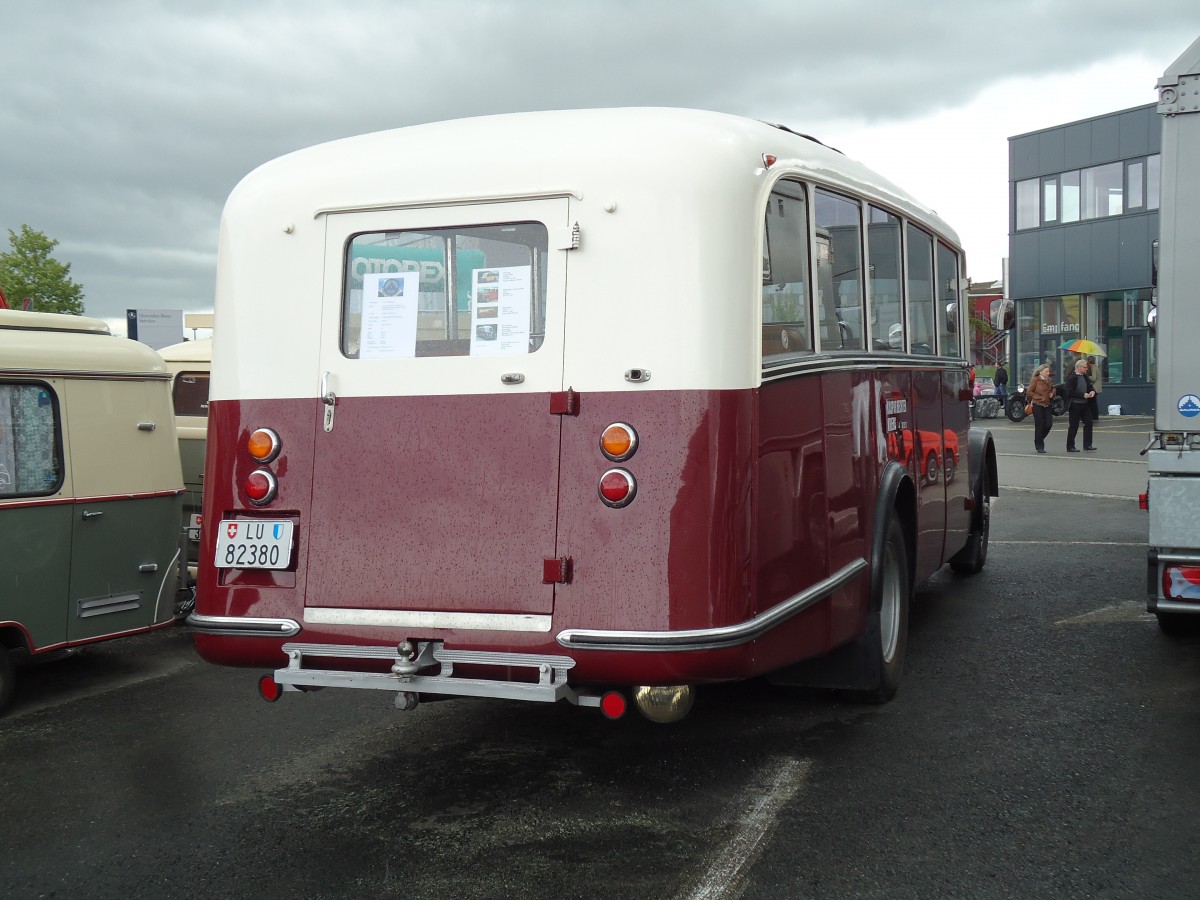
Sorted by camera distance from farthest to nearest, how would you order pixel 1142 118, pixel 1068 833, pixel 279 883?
1. pixel 1142 118
2. pixel 1068 833
3. pixel 279 883

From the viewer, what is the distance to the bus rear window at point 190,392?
1001cm

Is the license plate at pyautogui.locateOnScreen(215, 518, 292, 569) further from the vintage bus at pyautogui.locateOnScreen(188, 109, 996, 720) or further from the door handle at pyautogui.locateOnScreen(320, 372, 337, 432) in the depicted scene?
the door handle at pyautogui.locateOnScreen(320, 372, 337, 432)

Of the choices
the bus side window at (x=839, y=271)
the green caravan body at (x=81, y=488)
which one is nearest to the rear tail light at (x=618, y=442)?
the bus side window at (x=839, y=271)

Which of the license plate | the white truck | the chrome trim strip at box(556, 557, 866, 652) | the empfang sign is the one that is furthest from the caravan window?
the empfang sign

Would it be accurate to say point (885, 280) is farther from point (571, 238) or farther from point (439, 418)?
point (439, 418)

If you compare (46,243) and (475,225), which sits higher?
(46,243)

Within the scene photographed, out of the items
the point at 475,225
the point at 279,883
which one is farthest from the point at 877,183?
the point at 279,883

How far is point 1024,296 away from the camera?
40656mm

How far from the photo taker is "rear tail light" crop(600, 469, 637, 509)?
4.37 m

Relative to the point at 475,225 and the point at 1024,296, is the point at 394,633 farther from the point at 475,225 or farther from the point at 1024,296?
the point at 1024,296

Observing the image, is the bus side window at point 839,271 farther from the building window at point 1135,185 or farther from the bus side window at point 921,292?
Answer: the building window at point 1135,185

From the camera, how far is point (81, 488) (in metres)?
7.02

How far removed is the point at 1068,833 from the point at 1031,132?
128ft

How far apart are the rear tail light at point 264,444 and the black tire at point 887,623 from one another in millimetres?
2742
